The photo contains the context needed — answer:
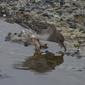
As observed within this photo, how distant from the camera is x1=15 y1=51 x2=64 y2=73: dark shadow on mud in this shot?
8188mm

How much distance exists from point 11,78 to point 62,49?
86.3 inches

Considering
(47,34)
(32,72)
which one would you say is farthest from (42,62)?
(47,34)

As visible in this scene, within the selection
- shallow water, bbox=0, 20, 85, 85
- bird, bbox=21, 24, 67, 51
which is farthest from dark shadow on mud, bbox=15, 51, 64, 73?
bird, bbox=21, 24, 67, 51

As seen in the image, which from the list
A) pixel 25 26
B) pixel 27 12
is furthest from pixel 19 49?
pixel 27 12

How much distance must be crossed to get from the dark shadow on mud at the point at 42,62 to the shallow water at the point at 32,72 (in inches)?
4.9

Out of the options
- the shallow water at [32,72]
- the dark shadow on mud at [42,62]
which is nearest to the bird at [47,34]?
the shallow water at [32,72]

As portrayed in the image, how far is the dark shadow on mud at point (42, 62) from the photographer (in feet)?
26.9

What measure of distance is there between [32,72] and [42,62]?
64 cm

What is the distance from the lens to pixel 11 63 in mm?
8453

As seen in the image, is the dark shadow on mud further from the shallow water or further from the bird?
the bird

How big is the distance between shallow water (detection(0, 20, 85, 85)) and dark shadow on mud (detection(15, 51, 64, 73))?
0.12 m

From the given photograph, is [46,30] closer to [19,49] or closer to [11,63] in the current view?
[19,49]

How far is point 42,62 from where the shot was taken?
856 centimetres

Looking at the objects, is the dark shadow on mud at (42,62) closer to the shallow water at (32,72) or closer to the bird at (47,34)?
the shallow water at (32,72)
